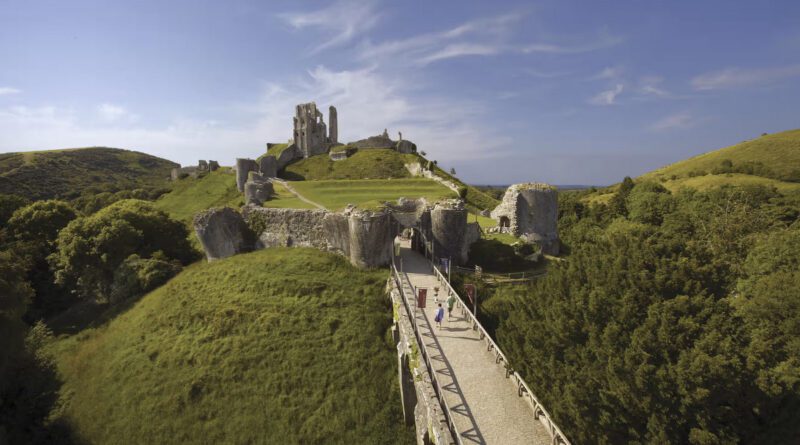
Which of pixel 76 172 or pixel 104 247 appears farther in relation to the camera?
pixel 76 172

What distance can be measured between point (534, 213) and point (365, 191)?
1766cm

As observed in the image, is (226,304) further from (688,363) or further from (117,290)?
(688,363)

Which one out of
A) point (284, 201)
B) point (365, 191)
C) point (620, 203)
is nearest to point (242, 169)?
point (284, 201)

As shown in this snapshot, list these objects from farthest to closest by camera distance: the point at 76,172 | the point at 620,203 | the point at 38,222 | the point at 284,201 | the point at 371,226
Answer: the point at 76,172, the point at 620,203, the point at 284,201, the point at 38,222, the point at 371,226

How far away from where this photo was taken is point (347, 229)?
80.3 feet

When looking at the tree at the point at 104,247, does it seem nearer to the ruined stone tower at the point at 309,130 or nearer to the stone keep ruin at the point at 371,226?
the stone keep ruin at the point at 371,226

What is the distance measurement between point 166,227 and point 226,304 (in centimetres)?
1777

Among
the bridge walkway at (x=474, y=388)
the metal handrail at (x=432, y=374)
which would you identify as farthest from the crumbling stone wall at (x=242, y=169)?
the bridge walkway at (x=474, y=388)

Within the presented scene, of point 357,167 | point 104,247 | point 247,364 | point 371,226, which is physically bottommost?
point 247,364

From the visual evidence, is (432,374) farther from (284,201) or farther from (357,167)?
(357,167)

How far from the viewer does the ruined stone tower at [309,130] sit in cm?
6488

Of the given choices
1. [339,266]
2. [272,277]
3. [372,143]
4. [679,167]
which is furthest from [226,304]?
[679,167]

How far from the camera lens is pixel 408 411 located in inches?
630

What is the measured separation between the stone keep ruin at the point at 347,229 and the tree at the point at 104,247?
7438 mm
